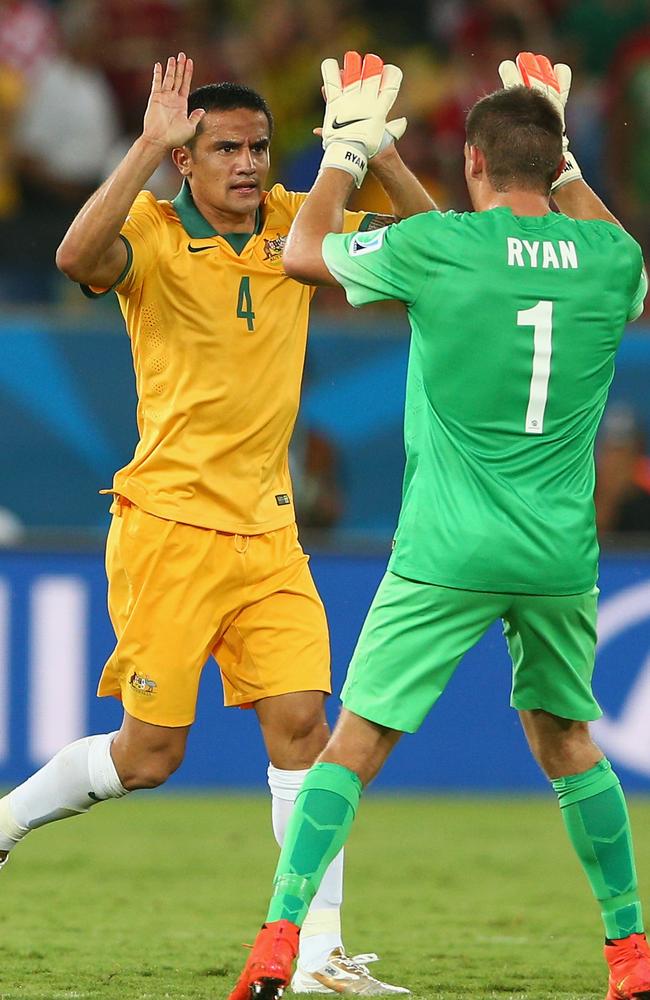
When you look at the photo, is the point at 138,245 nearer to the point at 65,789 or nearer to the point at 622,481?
the point at 65,789

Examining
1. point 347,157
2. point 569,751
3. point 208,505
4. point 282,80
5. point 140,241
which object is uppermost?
point 282,80

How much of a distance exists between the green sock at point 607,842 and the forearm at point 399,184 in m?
1.71

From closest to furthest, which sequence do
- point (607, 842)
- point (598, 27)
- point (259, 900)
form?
point (607, 842) → point (259, 900) → point (598, 27)

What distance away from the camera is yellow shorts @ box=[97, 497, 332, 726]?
5.05 m

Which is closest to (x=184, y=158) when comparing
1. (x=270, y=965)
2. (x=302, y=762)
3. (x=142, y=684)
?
(x=142, y=684)

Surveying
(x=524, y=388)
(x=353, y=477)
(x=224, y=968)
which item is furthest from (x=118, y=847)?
(x=524, y=388)

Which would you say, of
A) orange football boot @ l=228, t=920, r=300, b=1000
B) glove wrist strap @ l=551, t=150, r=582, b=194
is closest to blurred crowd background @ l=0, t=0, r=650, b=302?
glove wrist strap @ l=551, t=150, r=582, b=194

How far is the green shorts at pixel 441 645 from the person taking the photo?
14.1 ft

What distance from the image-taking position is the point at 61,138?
1113 cm

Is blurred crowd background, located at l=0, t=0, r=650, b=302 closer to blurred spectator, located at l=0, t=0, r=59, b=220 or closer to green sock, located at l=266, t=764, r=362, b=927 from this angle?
blurred spectator, located at l=0, t=0, r=59, b=220

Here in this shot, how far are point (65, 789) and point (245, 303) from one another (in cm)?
151

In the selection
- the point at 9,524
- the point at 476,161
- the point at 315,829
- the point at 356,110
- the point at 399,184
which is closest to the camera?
the point at 315,829

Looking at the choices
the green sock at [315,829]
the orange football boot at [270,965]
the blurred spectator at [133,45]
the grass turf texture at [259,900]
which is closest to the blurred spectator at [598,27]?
the blurred spectator at [133,45]

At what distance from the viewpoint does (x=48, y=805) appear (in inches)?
204
